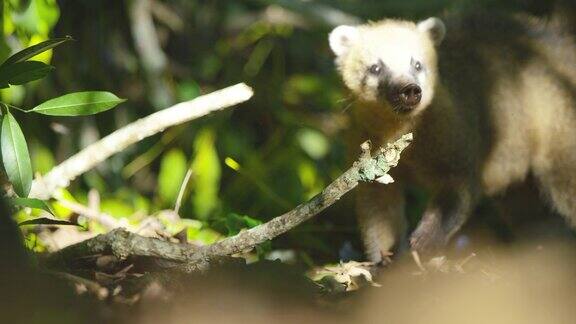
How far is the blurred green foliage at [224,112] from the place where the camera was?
592 centimetres

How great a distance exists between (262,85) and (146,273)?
3.70m

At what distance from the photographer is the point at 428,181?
5387 mm

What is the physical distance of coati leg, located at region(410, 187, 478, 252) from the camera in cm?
518

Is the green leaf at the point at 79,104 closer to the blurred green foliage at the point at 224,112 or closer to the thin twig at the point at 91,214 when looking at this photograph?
the thin twig at the point at 91,214

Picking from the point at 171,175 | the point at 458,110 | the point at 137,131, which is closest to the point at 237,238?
the point at 137,131

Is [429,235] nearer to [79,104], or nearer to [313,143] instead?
[313,143]

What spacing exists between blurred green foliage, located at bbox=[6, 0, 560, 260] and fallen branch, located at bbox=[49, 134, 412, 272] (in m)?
1.44

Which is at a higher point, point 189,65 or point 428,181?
point 189,65

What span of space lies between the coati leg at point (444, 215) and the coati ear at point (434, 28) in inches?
37.6

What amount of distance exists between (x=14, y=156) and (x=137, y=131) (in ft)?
2.59

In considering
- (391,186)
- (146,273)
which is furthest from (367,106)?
(146,273)

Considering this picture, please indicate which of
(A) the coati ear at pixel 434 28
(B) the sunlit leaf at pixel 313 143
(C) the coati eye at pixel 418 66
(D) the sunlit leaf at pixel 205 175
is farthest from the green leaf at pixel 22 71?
(B) the sunlit leaf at pixel 313 143

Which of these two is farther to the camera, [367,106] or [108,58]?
[108,58]

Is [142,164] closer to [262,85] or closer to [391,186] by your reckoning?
[262,85]
